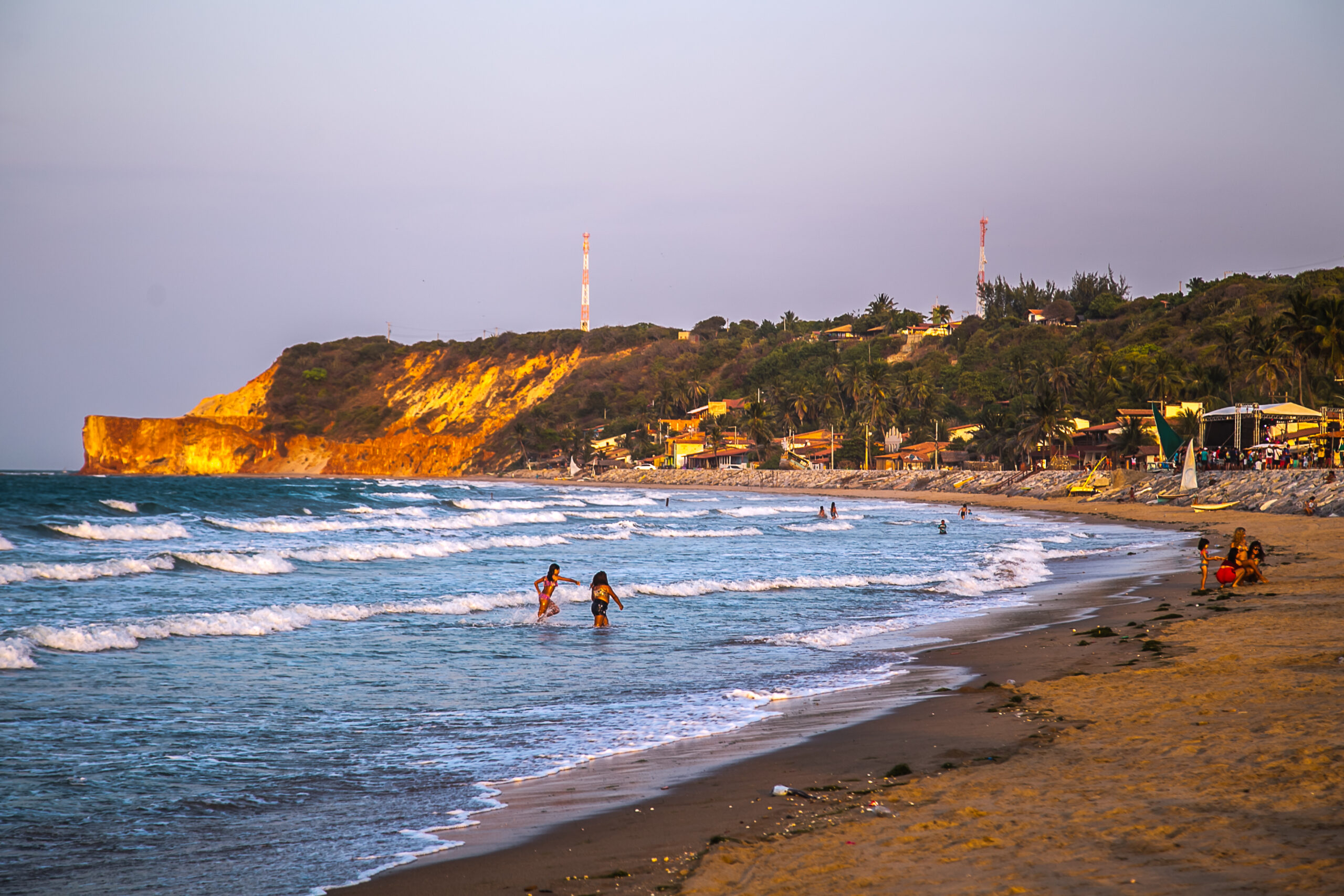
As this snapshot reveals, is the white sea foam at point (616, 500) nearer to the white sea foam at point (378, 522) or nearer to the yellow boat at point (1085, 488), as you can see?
the white sea foam at point (378, 522)

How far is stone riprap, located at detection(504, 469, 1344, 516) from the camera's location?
41.2 m

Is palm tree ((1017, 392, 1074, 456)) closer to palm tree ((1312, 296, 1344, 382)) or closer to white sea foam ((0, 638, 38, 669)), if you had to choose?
palm tree ((1312, 296, 1344, 382))

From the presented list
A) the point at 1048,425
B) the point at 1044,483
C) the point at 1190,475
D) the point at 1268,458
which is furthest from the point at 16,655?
the point at 1048,425

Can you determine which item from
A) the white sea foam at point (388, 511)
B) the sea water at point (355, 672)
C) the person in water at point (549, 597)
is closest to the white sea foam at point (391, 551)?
the sea water at point (355, 672)

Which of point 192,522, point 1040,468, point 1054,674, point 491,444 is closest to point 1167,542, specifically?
point 1054,674

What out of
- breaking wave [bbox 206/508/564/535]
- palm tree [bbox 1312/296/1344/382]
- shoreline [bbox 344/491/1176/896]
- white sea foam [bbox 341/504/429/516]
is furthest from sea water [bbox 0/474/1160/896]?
palm tree [bbox 1312/296/1344/382]

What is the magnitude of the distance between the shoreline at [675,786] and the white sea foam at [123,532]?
29391 millimetres

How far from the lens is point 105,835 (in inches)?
234

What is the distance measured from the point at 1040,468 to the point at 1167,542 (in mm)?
55010

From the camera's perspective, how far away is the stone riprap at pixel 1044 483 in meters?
41.2

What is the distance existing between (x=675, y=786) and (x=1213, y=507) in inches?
1767

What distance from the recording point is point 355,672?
1159cm

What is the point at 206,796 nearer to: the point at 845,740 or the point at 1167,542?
the point at 845,740

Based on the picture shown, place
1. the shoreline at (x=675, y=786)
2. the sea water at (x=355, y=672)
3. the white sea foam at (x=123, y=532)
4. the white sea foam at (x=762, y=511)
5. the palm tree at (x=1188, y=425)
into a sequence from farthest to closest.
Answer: the palm tree at (x=1188, y=425) < the white sea foam at (x=762, y=511) < the white sea foam at (x=123, y=532) < the sea water at (x=355, y=672) < the shoreline at (x=675, y=786)
